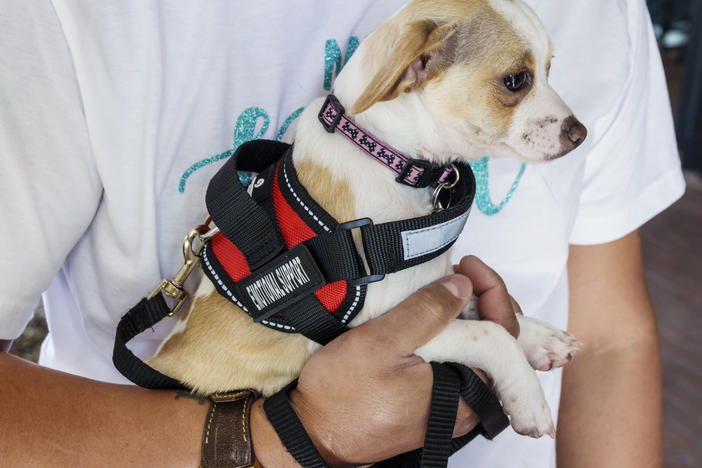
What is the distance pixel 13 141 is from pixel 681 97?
5952 mm

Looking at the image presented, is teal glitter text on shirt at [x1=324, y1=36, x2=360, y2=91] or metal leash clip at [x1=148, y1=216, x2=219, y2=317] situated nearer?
metal leash clip at [x1=148, y1=216, x2=219, y2=317]

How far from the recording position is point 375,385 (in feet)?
3.36

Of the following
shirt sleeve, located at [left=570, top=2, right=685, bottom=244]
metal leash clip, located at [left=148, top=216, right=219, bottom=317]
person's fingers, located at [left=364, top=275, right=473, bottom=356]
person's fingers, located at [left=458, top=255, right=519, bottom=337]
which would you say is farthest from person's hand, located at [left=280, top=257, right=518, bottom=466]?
shirt sleeve, located at [left=570, top=2, right=685, bottom=244]

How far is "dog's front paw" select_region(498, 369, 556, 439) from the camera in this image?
1136mm

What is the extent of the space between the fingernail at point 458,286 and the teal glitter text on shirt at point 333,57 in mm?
445

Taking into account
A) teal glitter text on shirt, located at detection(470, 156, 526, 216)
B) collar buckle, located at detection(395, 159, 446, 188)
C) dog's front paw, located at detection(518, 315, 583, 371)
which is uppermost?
collar buckle, located at detection(395, 159, 446, 188)

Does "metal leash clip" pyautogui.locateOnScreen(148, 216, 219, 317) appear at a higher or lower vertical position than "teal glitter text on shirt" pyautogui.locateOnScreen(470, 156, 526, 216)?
higher

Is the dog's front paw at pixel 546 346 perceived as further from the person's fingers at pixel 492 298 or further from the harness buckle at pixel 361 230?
the harness buckle at pixel 361 230

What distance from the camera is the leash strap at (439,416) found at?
1.01 meters

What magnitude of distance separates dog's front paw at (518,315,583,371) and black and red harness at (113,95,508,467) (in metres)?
0.20

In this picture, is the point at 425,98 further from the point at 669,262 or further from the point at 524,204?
the point at 669,262

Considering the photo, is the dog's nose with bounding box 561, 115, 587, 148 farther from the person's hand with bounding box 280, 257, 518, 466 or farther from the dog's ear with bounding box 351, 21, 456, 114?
the person's hand with bounding box 280, 257, 518, 466

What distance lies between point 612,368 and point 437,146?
2.66ft

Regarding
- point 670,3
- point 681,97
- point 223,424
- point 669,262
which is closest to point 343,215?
point 223,424
